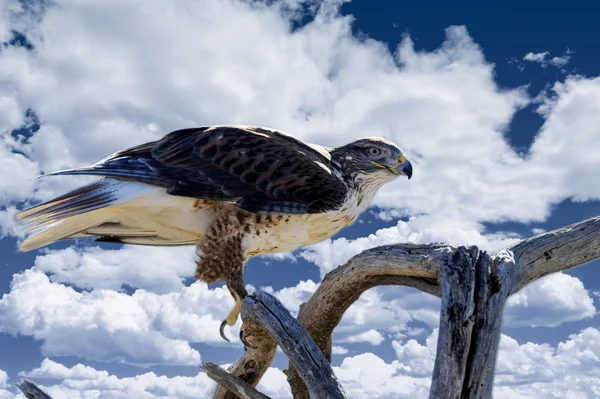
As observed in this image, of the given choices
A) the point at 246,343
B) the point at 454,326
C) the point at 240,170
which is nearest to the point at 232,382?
the point at 246,343

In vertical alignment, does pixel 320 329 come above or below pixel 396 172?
below

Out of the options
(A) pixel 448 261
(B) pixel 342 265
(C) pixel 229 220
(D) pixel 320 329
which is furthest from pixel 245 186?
(A) pixel 448 261

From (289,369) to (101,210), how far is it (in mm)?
1956

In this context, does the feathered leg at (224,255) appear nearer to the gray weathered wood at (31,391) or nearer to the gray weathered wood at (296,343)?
the gray weathered wood at (296,343)

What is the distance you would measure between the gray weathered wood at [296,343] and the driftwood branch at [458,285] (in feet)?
0.20

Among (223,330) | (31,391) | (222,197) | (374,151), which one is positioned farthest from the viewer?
(374,151)

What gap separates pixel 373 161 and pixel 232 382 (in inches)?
84.1

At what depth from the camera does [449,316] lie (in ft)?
12.5

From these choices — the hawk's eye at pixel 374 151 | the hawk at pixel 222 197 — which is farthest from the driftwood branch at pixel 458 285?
the hawk's eye at pixel 374 151

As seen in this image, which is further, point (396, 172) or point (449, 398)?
point (396, 172)

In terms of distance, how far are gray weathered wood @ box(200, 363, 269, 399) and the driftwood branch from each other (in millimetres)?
402

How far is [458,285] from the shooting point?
396 centimetres

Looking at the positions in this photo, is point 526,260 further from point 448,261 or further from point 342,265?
point 342,265

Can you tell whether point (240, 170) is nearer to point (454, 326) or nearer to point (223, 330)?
point (223, 330)
